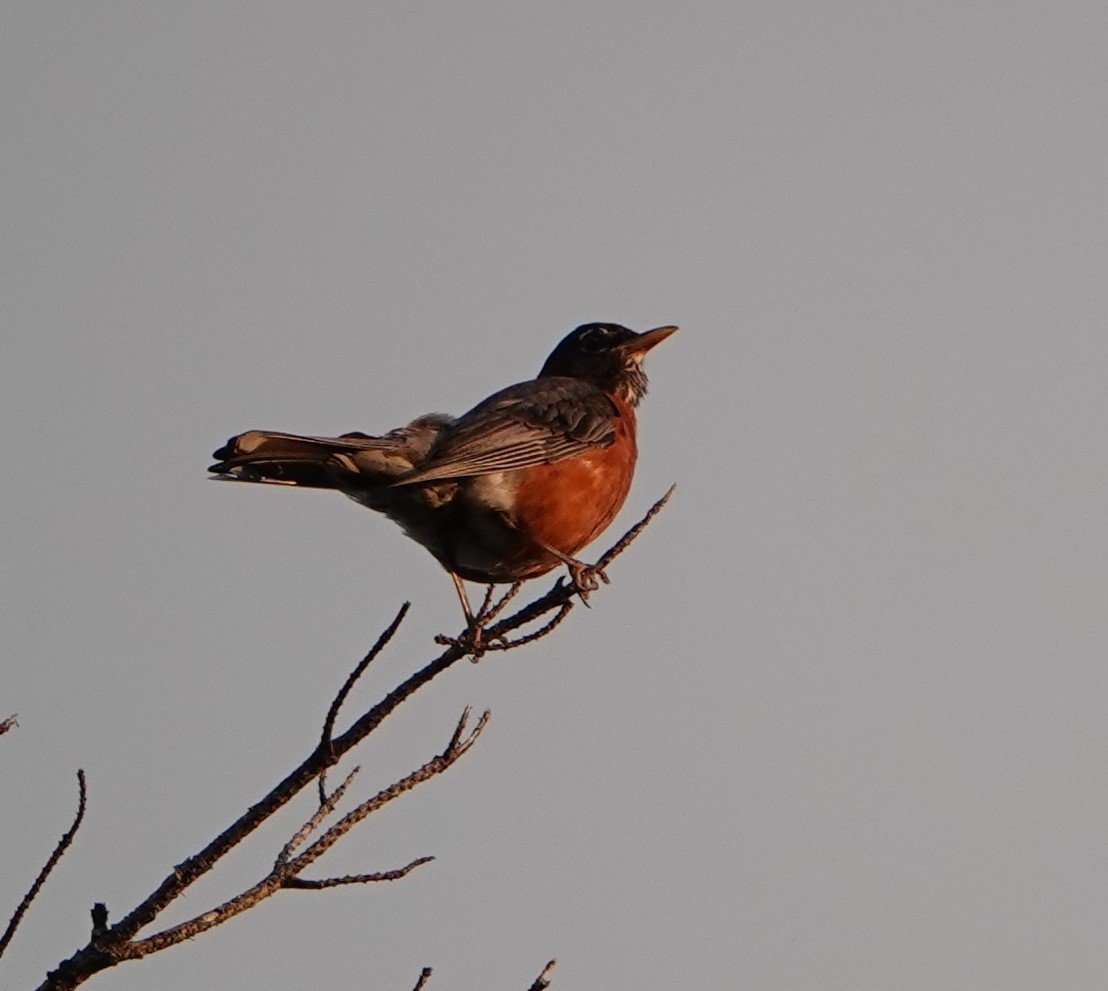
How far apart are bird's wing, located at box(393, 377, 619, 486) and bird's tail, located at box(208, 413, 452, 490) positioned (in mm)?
82

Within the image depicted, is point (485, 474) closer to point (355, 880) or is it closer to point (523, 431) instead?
point (523, 431)

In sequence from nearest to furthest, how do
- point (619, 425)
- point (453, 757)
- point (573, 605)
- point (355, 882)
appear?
point (355, 882)
point (453, 757)
point (573, 605)
point (619, 425)

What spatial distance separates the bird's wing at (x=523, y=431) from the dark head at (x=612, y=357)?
1.29 ft

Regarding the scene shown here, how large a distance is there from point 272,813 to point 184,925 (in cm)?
33

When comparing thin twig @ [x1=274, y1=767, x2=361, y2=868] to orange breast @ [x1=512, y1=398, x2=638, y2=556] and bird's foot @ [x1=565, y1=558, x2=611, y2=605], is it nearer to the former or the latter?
bird's foot @ [x1=565, y1=558, x2=611, y2=605]

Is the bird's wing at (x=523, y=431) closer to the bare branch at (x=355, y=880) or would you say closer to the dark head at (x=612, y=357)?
the dark head at (x=612, y=357)

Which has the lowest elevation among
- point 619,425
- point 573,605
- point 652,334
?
point 573,605

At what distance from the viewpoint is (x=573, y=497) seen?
6656 millimetres

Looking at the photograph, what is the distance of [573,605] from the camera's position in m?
4.31

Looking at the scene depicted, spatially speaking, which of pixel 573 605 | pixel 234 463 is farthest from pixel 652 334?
pixel 573 605

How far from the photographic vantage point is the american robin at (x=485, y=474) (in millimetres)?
5824

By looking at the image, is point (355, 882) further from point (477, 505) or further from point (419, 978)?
point (477, 505)

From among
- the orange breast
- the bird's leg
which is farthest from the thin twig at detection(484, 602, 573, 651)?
the orange breast

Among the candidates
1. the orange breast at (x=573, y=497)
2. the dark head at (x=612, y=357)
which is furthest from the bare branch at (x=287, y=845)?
the dark head at (x=612, y=357)
